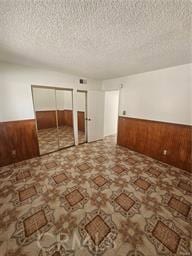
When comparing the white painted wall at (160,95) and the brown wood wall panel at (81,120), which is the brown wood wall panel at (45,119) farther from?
the white painted wall at (160,95)

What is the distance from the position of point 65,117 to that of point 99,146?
2747mm

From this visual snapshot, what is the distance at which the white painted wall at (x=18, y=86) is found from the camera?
248cm

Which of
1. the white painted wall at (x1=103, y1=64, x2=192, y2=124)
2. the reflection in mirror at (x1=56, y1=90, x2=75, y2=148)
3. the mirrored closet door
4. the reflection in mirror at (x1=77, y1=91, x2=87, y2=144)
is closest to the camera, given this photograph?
the white painted wall at (x1=103, y1=64, x2=192, y2=124)

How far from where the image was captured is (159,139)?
2.96 metres

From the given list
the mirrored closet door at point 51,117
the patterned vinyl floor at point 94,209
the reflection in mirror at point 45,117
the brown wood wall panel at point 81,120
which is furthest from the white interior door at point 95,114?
the patterned vinyl floor at point 94,209

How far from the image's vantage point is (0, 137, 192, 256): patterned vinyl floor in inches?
48.0

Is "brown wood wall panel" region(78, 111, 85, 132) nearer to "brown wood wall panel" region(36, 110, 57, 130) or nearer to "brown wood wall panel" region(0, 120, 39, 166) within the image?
"brown wood wall panel" region(36, 110, 57, 130)

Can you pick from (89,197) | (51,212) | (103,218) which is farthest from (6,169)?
(103,218)

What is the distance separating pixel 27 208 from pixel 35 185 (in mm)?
497

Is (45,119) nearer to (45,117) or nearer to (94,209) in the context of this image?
(45,117)

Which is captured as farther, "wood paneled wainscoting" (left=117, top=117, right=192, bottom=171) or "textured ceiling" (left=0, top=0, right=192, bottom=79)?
"wood paneled wainscoting" (left=117, top=117, right=192, bottom=171)

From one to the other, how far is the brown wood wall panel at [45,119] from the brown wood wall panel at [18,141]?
1502 mm

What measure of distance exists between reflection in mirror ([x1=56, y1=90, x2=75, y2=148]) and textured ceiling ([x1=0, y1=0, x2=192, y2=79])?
2.42m

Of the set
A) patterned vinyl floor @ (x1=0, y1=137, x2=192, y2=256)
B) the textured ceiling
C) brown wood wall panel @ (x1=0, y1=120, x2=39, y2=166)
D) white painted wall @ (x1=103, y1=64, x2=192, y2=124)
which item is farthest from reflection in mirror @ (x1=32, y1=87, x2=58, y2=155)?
white painted wall @ (x1=103, y1=64, x2=192, y2=124)
